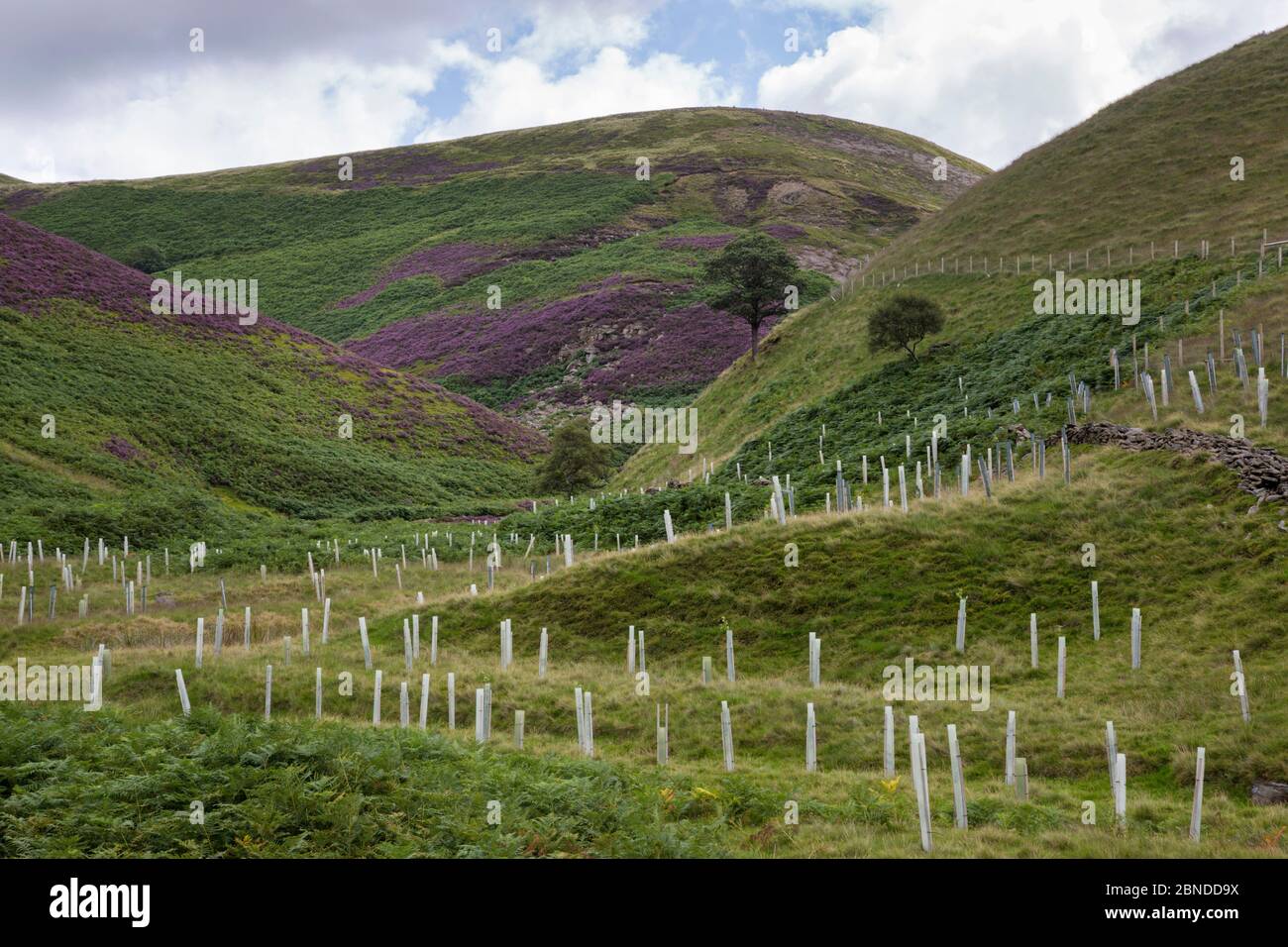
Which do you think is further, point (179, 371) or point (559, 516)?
point (179, 371)

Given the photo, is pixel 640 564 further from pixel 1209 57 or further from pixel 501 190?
pixel 501 190

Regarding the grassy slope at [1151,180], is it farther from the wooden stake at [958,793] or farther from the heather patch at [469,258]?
the heather patch at [469,258]

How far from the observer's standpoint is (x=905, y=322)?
168ft

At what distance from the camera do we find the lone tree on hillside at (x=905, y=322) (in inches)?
2013

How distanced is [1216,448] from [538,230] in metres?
115

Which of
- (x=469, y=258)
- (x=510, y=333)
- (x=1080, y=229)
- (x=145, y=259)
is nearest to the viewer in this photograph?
(x=1080, y=229)

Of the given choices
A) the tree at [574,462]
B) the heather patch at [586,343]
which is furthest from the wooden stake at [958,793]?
the heather patch at [586,343]

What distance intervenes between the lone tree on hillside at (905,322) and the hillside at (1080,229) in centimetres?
144

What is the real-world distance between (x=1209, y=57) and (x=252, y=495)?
78219 mm

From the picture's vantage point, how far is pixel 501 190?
15688 centimetres

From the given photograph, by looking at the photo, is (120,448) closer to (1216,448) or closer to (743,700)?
(743,700)

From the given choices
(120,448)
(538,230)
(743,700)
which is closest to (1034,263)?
(743,700)
